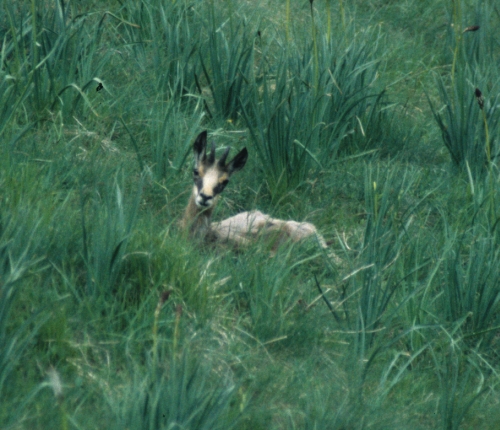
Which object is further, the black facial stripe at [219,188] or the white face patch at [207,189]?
the black facial stripe at [219,188]

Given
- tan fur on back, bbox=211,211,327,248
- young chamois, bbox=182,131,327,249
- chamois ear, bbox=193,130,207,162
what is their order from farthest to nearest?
1. chamois ear, bbox=193,130,207,162
2. young chamois, bbox=182,131,327,249
3. tan fur on back, bbox=211,211,327,248

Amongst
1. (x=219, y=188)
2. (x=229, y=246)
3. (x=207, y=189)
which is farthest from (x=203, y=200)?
(x=229, y=246)

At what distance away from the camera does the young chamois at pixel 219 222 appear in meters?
4.72

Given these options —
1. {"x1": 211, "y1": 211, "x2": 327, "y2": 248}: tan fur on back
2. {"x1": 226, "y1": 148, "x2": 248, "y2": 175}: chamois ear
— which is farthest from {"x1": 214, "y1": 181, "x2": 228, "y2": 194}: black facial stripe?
{"x1": 211, "y1": 211, "x2": 327, "y2": 248}: tan fur on back

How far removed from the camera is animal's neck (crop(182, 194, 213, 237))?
16.0ft

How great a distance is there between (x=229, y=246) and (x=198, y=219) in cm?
40

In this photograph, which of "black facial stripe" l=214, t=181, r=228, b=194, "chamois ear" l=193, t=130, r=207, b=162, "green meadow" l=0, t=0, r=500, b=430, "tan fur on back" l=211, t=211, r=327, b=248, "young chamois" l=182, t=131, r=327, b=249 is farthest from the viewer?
"chamois ear" l=193, t=130, r=207, b=162

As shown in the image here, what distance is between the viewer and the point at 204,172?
4.90 metres

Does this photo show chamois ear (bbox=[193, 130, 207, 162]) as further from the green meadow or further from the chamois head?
the green meadow

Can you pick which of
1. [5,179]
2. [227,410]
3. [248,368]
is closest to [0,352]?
[227,410]

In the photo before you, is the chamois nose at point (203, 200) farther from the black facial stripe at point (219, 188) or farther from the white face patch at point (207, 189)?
the black facial stripe at point (219, 188)

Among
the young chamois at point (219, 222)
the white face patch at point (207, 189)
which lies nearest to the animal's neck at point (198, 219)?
the young chamois at point (219, 222)

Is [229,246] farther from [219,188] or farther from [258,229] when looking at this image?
[219,188]

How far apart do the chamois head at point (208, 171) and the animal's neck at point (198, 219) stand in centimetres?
6
